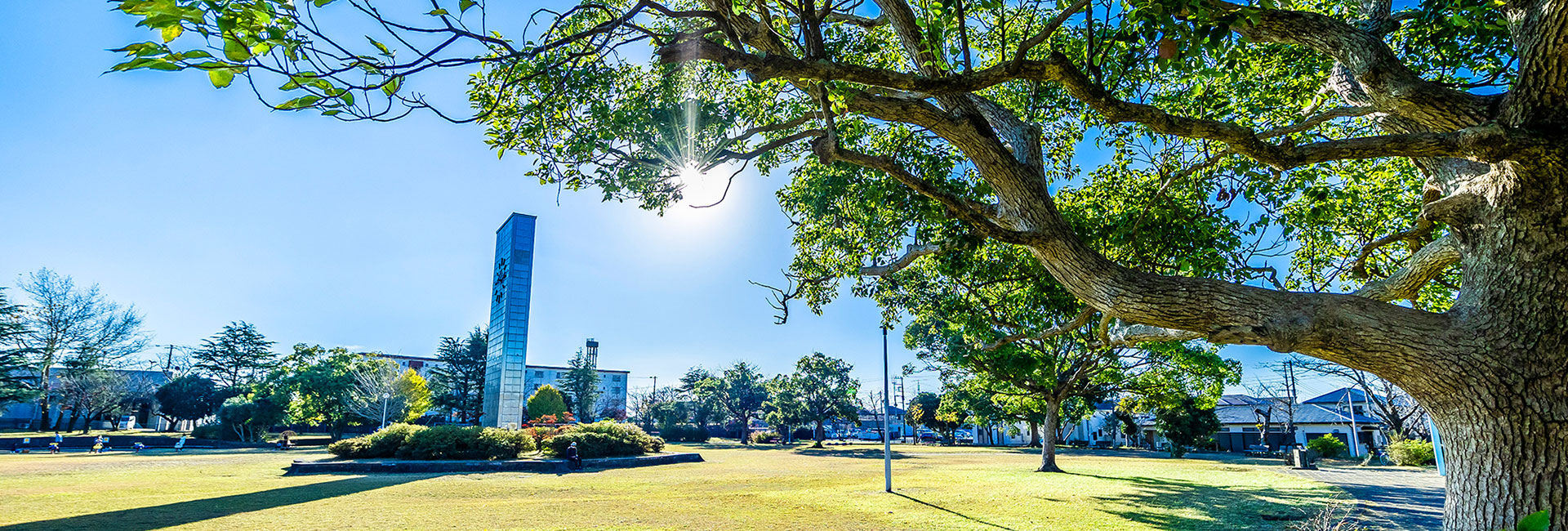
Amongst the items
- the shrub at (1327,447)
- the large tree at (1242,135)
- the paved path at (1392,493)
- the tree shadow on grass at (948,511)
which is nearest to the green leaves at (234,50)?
the large tree at (1242,135)

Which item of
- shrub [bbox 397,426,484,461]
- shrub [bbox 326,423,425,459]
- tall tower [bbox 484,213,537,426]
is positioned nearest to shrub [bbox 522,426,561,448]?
shrub [bbox 397,426,484,461]

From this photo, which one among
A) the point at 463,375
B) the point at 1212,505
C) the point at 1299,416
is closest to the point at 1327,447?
the point at 1299,416

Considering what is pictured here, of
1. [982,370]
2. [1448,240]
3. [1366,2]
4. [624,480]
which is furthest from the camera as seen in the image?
[982,370]

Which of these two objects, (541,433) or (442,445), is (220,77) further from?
(541,433)

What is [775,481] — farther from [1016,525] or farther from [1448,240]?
[1448,240]

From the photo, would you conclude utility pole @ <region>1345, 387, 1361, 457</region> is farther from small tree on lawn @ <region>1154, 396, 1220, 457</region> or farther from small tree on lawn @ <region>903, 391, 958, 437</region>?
small tree on lawn @ <region>903, 391, 958, 437</region>

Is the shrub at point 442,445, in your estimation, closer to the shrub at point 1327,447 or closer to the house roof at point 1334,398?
the shrub at point 1327,447

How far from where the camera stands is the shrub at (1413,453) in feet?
85.6

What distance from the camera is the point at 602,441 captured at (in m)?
25.1

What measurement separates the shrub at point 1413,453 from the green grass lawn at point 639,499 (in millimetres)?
10024

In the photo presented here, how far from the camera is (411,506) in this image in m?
12.0

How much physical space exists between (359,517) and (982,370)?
18.6 meters

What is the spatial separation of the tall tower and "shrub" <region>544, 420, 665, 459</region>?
8114mm

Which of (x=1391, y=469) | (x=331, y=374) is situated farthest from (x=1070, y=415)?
(x=331, y=374)
